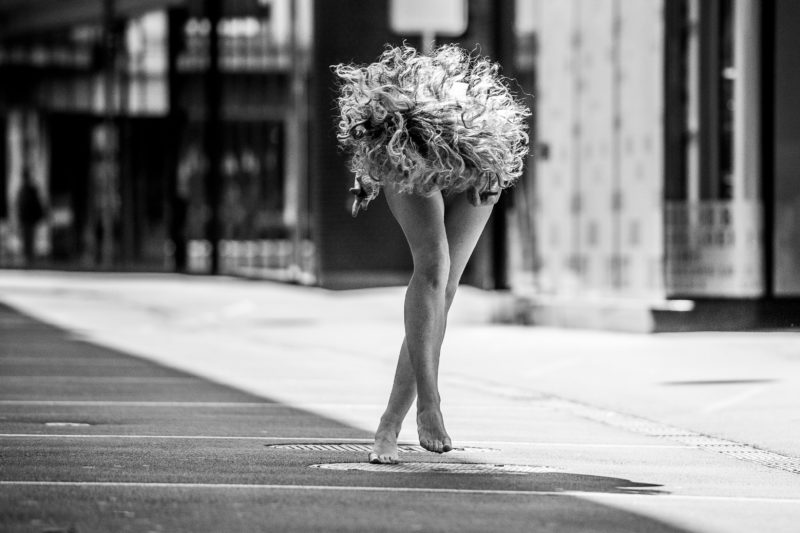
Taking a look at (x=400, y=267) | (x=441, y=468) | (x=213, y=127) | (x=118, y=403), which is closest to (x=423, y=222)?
(x=441, y=468)

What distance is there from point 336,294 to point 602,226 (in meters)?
6.86

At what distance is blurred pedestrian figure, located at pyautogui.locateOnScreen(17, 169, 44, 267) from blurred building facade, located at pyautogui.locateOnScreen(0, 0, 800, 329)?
0.18 metres

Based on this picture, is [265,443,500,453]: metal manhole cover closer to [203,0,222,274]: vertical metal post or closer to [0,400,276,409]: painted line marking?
[0,400,276,409]: painted line marking

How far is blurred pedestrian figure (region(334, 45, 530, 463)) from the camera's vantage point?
277 inches

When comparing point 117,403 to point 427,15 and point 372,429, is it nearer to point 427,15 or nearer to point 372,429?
point 372,429

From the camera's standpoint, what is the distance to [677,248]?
52.4ft

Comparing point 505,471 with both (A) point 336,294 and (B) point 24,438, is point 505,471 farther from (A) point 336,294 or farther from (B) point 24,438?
(A) point 336,294

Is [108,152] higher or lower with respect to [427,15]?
lower

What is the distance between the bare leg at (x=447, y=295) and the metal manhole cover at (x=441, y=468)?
8 centimetres

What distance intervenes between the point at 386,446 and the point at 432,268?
28.3 inches

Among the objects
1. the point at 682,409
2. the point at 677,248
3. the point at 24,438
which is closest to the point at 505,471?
the point at 24,438

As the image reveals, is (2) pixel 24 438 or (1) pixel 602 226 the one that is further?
(1) pixel 602 226

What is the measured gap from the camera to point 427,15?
1836 centimetres

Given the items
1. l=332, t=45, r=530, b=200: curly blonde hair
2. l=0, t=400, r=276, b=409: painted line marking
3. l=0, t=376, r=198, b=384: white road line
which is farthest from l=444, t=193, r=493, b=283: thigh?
l=0, t=376, r=198, b=384: white road line
